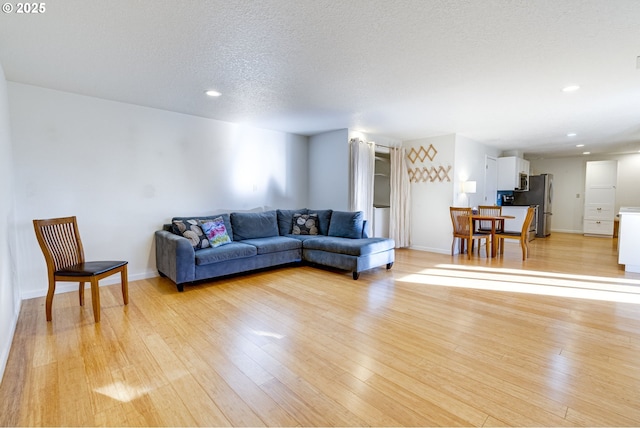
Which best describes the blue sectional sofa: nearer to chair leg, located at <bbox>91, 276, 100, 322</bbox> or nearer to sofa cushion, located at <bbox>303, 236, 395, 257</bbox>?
sofa cushion, located at <bbox>303, 236, 395, 257</bbox>

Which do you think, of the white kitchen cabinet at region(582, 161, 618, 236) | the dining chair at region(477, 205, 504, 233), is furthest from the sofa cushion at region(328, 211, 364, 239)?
the white kitchen cabinet at region(582, 161, 618, 236)

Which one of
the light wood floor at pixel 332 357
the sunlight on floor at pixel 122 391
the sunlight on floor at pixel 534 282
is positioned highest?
the sunlight on floor at pixel 534 282

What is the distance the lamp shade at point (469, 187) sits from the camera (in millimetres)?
5824

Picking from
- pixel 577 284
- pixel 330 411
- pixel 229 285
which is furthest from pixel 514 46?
pixel 229 285

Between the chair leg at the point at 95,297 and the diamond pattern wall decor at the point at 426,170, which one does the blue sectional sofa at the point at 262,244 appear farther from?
the diamond pattern wall decor at the point at 426,170

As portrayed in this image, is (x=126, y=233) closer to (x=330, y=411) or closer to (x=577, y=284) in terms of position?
(x=330, y=411)

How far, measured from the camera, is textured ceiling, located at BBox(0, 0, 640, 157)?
190 cm

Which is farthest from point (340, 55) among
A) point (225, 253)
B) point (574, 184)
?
point (574, 184)

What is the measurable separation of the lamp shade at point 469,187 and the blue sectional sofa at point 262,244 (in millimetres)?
2466

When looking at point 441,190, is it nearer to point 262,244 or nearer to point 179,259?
point 262,244

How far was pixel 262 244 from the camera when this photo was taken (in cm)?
423

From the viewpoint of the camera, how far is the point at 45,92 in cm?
329

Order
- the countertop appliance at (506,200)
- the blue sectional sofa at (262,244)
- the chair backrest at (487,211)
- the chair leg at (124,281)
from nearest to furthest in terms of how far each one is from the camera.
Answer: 1. the chair leg at (124,281)
2. the blue sectional sofa at (262,244)
3. the chair backrest at (487,211)
4. the countertop appliance at (506,200)

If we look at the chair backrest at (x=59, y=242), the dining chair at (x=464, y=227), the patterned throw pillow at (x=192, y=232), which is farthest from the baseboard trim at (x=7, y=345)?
the dining chair at (x=464, y=227)
